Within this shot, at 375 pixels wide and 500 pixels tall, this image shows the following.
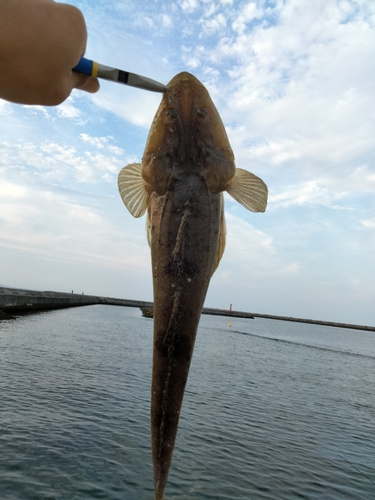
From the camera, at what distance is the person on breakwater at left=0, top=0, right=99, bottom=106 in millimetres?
1587

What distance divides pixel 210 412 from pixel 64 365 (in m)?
9.08

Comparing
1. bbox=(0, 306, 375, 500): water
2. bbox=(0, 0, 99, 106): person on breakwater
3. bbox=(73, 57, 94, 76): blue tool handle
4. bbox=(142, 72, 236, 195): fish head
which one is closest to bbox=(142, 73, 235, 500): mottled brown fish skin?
bbox=(142, 72, 236, 195): fish head

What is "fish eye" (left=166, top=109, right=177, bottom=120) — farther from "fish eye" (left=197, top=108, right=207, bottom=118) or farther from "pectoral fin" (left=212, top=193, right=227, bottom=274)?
"pectoral fin" (left=212, top=193, right=227, bottom=274)

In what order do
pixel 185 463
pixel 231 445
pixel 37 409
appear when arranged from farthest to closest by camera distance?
1. pixel 37 409
2. pixel 231 445
3. pixel 185 463

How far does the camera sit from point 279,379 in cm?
2612

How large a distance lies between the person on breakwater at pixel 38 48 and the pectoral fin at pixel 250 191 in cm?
190

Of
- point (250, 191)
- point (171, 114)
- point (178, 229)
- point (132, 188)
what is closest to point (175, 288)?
point (178, 229)

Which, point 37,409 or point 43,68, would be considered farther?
point 37,409

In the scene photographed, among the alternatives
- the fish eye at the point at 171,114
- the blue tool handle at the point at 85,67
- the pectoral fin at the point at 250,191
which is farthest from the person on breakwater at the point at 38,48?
the pectoral fin at the point at 250,191

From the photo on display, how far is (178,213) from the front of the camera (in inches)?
121

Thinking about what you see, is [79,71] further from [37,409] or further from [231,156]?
[37,409]

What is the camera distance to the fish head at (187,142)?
3230 millimetres

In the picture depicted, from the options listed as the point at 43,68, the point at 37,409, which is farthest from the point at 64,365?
the point at 43,68

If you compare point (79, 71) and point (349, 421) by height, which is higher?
point (79, 71)
